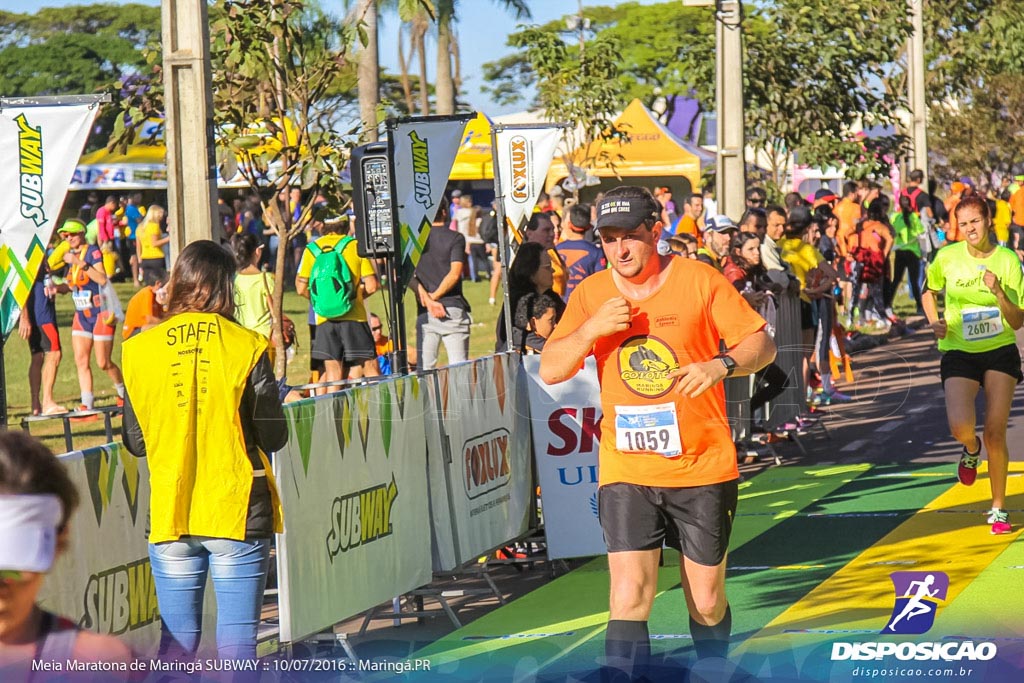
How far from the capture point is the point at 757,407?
41.0 ft

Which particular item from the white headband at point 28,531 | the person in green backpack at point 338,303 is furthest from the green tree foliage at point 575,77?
the white headband at point 28,531

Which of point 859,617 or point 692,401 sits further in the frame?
point 859,617

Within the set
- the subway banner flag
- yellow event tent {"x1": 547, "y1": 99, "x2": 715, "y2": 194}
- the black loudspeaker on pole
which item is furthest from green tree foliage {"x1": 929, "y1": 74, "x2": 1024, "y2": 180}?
the subway banner flag

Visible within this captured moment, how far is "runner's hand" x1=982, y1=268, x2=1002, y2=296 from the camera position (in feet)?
27.6

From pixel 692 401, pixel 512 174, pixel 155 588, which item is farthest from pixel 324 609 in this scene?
pixel 512 174

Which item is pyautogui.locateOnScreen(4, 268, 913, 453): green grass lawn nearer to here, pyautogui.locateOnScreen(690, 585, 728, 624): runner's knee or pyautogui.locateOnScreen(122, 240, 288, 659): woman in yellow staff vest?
pyautogui.locateOnScreen(122, 240, 288, 659): woman in yellow staff vest

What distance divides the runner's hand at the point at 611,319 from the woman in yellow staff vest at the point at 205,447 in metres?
1.11

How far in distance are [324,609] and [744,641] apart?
6.12 ft

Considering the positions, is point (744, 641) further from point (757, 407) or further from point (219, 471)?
point (757, 407)

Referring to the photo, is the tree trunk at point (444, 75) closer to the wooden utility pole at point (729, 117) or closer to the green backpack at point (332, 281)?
the wooden utility pole at point (729, 117)

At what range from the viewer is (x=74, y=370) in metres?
19.8

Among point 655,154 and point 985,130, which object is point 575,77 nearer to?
point 655,154

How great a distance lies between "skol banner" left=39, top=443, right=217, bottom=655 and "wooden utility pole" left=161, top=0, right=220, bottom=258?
9.42 feet

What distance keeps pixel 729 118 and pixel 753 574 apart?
8713mm
